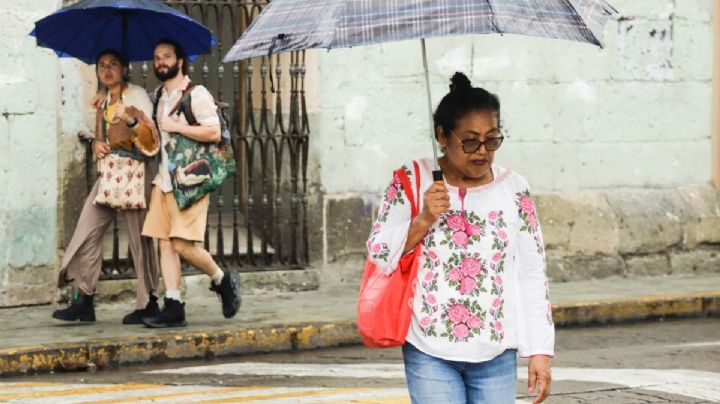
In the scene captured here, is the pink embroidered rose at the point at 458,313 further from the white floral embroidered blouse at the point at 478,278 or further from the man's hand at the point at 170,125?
the man's hand at the point at 170,125

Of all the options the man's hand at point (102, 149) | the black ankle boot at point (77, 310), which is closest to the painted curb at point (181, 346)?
the black ankle boot at point (77, 310)

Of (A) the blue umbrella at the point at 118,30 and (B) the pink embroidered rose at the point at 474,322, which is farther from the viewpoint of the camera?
(A) the blue umbrella at the point at 118,30

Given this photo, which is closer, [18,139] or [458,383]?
[458,383]

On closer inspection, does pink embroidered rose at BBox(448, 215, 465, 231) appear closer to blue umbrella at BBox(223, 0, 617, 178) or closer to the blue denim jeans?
blue umbrella at BBox(223, 0, 617, 178)

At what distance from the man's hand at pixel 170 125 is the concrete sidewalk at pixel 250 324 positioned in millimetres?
1227

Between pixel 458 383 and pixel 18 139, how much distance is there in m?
7.04

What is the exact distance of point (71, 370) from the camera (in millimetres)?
9484

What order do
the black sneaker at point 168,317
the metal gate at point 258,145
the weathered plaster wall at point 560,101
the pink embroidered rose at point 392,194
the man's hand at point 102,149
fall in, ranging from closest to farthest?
the pink embroidered rose at point 392,194
the man's hand at point 102,149
the black sneaker at point 168,317
the metal gate at point 258,145
the weathered plaster wall at point 560,101

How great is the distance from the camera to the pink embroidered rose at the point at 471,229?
15.9 feet

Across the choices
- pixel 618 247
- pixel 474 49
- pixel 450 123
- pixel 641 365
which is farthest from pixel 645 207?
pixel 450 123

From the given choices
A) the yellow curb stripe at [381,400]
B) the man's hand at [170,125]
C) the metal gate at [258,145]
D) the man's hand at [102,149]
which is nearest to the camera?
the yellow curb stripe at [381,400]

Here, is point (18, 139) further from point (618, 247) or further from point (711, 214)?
point (711, 214)

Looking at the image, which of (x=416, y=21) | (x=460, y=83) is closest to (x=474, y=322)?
(x=460, y=83)

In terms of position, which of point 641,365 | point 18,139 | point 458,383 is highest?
point 18,139
